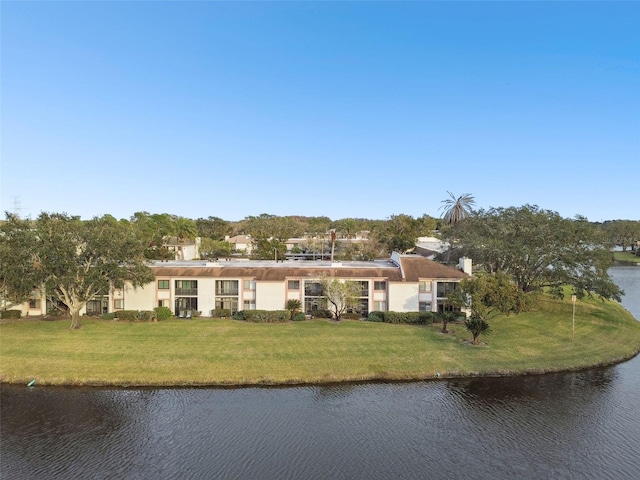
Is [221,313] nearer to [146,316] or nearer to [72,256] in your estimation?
[146,316]

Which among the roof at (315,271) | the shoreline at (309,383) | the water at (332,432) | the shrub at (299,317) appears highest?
the roof at (315,271)

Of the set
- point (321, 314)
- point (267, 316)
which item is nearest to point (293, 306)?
point (321, 314)

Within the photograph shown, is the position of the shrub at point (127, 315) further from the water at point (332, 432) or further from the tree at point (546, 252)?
the tree at point (546, 252)

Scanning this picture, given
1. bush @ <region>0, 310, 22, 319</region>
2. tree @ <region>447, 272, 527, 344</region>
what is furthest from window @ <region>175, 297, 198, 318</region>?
tree @ <region>447, 272, 527, 344</region>

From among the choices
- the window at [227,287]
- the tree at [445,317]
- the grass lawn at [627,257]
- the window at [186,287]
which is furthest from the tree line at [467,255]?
the grass lawn at [627,257]

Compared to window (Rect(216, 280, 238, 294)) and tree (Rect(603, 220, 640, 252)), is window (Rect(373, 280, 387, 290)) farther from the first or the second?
tree (Rect(603, 220, 640, 252))

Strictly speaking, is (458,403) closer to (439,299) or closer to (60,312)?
(439,299)

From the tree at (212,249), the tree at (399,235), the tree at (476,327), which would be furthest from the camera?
the tree at (212,249)

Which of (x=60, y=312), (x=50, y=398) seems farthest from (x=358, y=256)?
(x=50, y=398)
